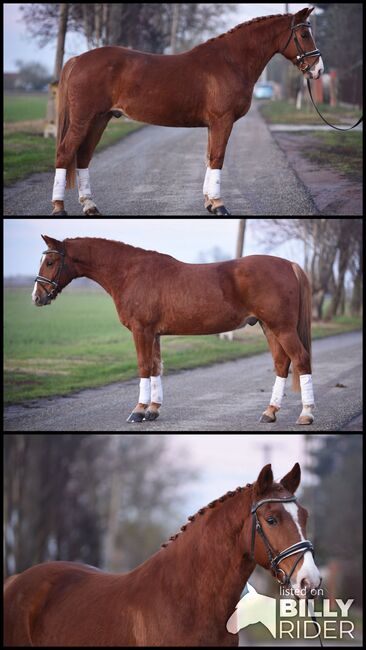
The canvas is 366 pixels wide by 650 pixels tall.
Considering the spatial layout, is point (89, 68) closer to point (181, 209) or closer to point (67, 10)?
point (181, 209)

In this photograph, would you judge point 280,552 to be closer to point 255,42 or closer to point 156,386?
point 156,386

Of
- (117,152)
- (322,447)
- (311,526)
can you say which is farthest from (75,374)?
(322,447)

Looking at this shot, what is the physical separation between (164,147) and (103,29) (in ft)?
6.89

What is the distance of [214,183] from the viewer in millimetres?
6086

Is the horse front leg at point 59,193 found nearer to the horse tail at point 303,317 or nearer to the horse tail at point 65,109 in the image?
the horse tail at point 65,109

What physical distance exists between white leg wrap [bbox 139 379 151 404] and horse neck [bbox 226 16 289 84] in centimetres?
181

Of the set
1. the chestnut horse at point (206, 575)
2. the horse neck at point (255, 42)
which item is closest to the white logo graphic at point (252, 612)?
the chestnut horse at point (206, 575)

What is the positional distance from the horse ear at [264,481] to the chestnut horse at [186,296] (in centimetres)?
165

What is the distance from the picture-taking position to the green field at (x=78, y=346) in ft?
25.5

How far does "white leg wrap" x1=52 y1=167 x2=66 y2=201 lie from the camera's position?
6.06 m

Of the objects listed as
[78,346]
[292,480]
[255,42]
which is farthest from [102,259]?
[78,346]

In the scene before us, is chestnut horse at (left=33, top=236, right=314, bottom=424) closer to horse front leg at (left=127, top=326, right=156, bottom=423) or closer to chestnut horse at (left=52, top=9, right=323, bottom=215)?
horse front leg at (left=127, top=326, right=156, bottom=423)

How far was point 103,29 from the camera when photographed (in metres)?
10.4

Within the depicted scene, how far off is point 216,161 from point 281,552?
2655 mm
